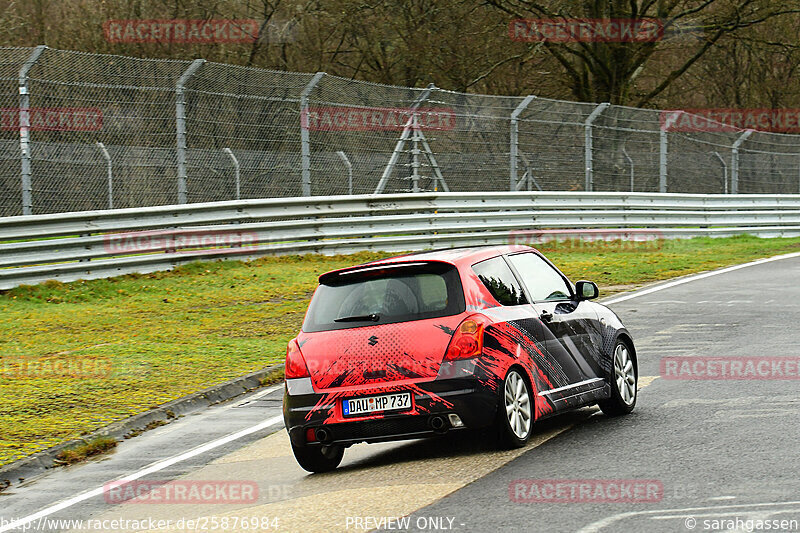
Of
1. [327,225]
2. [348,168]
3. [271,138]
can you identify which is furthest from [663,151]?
[271,138]

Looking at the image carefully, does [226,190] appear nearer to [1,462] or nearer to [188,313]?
[188,313]

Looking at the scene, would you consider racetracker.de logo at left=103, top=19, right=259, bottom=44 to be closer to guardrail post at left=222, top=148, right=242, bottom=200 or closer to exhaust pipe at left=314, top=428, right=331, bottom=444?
guardrail post at left=222, top=148, right=242, bottom=200

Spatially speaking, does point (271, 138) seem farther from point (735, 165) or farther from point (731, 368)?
point (735, 165)

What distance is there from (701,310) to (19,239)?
941 centimetres

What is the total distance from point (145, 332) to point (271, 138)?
682cm

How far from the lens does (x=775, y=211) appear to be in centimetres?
2941

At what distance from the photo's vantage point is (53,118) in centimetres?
1705

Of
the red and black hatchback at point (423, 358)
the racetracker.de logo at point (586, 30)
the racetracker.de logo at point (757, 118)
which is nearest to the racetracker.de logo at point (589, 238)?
the racetracker.de logo at point (586, 30)

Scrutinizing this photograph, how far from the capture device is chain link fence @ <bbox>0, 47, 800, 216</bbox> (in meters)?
17.0

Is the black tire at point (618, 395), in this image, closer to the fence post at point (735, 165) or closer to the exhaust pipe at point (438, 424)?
the exhaust pipe at point (438, 424)

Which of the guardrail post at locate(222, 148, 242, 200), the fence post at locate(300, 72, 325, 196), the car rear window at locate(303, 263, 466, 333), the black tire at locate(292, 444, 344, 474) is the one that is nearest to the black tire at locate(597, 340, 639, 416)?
the car rear window at locate(303, 263, 466, 333)

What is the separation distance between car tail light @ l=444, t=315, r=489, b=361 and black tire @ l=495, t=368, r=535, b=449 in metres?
0.29

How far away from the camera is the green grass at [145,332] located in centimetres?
1010

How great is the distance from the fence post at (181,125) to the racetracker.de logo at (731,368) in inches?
395
